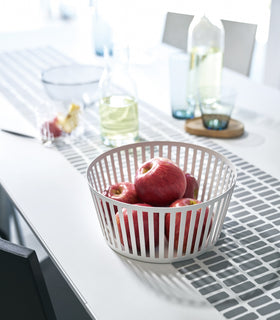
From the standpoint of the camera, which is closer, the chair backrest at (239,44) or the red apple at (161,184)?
the red apple at (161,184)

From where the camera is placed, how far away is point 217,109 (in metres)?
1.32

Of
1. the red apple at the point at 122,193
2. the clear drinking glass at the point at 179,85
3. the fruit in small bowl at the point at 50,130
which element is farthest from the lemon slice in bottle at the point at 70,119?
the red apple at the point at 122,193

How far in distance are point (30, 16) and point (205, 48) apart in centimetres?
335

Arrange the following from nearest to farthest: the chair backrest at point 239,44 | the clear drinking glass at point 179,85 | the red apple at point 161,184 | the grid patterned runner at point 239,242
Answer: the grid patterned runner at point 239,242 → the red apple at point 161,184 → the clear drinking glass at point 179,85 → the chair backrest at point 239,44

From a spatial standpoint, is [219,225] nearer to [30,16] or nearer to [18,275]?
[18,275]

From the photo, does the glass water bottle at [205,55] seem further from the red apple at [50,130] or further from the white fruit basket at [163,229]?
the white fruit basket at [163,229]

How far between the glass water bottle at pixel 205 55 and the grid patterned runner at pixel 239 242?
0.41ft

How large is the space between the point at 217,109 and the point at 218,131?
0.06m

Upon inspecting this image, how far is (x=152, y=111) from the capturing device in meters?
1.51

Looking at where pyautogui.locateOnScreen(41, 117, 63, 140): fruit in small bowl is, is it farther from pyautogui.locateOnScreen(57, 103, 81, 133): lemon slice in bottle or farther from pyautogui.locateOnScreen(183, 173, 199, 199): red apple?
pyautogui.locateOnScreen(183, 173, 199, 199): red apple

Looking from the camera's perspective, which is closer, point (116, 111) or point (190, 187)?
point (190, 187)

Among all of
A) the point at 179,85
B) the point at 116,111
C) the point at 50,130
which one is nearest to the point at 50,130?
the point at 50,130

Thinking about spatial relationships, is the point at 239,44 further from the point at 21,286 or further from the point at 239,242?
the point at 21,286

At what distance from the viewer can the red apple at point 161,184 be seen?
828 millimetres
